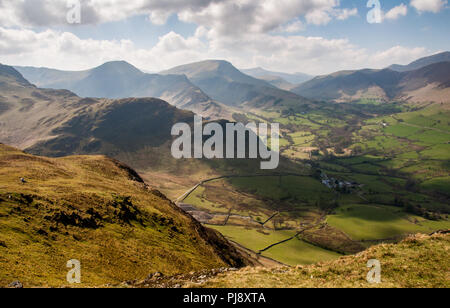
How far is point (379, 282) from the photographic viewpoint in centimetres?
2564

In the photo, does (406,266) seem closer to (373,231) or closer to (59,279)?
(59,279)

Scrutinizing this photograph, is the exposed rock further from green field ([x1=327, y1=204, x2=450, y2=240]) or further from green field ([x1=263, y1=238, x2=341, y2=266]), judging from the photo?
green field ([x1=327, y1=204, x2=450, y2=240])

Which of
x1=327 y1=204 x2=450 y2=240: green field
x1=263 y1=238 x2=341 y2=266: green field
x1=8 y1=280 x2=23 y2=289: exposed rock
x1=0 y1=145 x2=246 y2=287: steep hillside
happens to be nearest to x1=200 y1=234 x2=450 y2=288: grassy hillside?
x1=8 y1=280 x2=23 y2=289: exposed rock

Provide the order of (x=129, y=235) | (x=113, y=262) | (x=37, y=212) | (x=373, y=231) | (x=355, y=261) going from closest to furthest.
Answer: (x=355, y=261) → (x=113, y=262) → (x=37, y=212) → (x=129, y=235) → (x=373, y=231)

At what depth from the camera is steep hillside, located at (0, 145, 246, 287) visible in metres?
31.1

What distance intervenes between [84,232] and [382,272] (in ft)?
144

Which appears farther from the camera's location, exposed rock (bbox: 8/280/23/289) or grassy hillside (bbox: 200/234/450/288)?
grassy hillside (bbox: 200/234/450/288)

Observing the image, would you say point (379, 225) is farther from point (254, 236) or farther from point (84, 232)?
point (84, 232)

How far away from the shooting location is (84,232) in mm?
43469

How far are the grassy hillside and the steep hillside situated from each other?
1801cm

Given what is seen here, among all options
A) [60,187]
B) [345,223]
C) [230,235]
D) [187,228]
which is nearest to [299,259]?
[230,235]

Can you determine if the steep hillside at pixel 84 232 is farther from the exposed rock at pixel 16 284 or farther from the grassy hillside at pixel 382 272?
the grassy hillside at pixel 382 272

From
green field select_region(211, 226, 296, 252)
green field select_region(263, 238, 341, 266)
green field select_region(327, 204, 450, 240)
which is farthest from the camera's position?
green field select_region(327, 204, 450, 240)

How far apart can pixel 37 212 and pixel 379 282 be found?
161 ft
